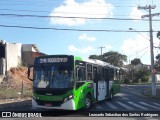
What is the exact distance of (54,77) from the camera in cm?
1761

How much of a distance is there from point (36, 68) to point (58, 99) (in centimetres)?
231

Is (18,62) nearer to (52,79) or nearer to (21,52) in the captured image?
(21,52)

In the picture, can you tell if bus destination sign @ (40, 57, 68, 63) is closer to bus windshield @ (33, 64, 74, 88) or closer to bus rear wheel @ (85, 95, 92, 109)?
bus windshield @ (33, 64, 74, 88)

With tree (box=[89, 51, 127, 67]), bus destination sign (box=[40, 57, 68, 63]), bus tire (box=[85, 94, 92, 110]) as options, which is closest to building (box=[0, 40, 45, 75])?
bus tire (box=[85, 94, 92, 110])

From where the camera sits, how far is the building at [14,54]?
45406 mm

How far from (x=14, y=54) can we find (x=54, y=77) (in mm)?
31642

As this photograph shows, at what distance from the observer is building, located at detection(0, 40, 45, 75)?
149 ft

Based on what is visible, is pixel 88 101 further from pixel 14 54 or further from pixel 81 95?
pixel 14 54

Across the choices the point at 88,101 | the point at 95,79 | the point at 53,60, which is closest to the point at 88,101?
the point at 88,101

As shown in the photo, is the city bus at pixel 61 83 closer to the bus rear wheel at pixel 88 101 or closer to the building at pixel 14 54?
the bus rear wheel at pixel 88 101

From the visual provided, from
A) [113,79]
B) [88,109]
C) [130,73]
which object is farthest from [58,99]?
[130,73]

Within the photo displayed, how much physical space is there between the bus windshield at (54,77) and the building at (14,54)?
90.5 feet

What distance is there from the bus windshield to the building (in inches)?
1086

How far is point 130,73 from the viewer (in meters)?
101
